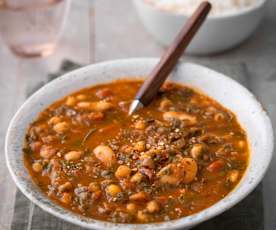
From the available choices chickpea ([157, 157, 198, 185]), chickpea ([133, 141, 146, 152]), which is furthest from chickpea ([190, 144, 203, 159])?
chickpea ([133, 141, 146, 152])

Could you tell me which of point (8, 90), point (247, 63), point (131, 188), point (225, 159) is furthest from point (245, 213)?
point (8, 90)

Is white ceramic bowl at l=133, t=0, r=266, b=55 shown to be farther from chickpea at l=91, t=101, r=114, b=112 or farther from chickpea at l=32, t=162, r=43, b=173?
chickpea at l=32, t=162, r=43, b=173

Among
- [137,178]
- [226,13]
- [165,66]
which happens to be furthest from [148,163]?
[226,13]

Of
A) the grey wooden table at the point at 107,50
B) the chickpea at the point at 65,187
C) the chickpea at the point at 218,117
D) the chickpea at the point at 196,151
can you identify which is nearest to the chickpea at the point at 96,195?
the chickpea at the point at 65,187

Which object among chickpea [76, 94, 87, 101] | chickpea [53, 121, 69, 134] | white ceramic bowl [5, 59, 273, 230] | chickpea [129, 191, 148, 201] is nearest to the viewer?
white ceramic bowl [5, 59, 273, 230]

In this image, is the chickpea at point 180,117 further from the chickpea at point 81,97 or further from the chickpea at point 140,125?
the chickpea at point 81,97

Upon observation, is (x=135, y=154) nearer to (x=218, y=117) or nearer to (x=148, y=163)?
(x=148, y=163)
